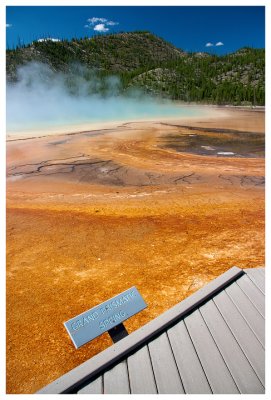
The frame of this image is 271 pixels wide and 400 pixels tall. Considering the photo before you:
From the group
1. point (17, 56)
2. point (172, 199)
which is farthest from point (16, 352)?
point (17, 56)

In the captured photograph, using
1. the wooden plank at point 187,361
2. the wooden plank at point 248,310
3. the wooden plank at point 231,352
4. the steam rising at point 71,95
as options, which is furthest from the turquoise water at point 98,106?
the wooden plank at point 187,361

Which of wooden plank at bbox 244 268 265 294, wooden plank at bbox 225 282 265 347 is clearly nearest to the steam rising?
wooden plank at bbox 244 268 265 294

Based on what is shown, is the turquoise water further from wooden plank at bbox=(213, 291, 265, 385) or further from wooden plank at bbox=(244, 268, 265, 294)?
wooden plank at bbox=(213, 291, 265, 385)

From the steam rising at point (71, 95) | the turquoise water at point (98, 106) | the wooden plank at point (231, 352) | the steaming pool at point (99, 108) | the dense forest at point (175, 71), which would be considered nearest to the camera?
the wooden plank at point (231, 352)

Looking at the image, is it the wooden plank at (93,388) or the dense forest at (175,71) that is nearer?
the wooden plank at (93,388)

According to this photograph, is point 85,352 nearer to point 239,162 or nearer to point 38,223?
point 38,223

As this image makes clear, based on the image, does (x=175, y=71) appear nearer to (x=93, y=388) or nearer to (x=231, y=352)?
(x=231, y=352)

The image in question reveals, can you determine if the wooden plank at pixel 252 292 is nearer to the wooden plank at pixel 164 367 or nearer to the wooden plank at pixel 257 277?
the wooden plank at pixel 257 277
